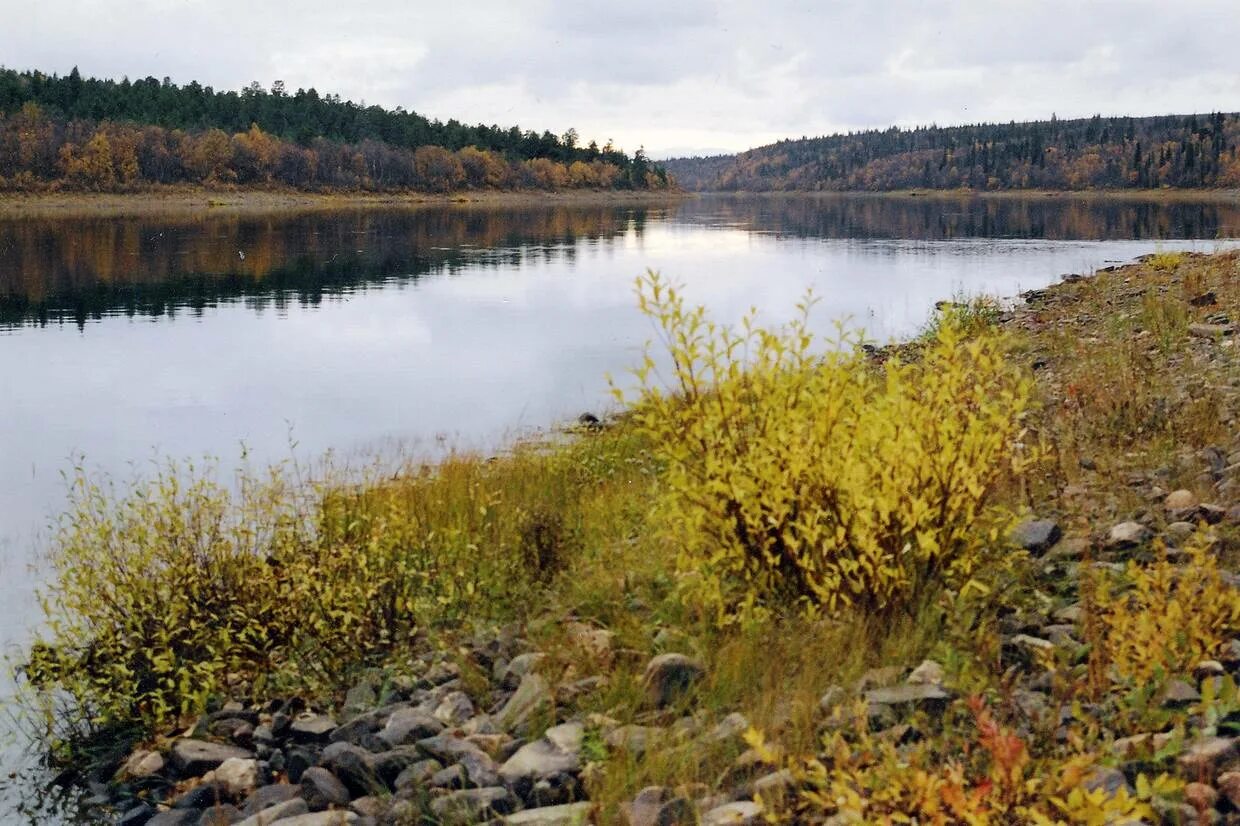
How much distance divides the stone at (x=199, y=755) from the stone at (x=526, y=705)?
1.82 m

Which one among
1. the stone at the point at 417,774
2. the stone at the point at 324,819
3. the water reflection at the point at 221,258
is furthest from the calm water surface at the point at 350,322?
the stone at the point at 417,774

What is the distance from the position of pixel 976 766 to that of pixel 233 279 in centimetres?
4099

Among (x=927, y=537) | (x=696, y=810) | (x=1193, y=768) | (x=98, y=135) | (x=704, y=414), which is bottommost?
(x=696, y=810)

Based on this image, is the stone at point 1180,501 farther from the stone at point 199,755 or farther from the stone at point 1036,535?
the stone at point 199,755

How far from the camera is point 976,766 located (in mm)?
4688

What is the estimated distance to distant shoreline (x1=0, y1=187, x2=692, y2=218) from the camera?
106 m

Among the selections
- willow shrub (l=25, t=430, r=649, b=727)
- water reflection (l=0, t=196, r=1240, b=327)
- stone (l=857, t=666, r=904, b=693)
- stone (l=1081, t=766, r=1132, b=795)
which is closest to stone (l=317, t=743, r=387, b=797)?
willow shrub (l=25, t=430, r=649, b=727)

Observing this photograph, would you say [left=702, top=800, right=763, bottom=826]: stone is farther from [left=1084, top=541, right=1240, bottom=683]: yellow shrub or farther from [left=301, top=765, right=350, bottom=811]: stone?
[left=301, top=765, right=350, bottom=811]: stone

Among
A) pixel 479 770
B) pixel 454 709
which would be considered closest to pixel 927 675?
pixel 479 770

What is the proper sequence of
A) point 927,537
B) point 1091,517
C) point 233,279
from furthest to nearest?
point 233,279 → point 1091,517 → point 927,537

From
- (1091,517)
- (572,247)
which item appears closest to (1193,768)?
(1091,517)

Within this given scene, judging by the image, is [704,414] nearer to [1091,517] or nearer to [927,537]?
[927,537]

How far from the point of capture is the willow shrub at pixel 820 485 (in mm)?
6297

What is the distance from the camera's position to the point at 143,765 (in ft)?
24.1
